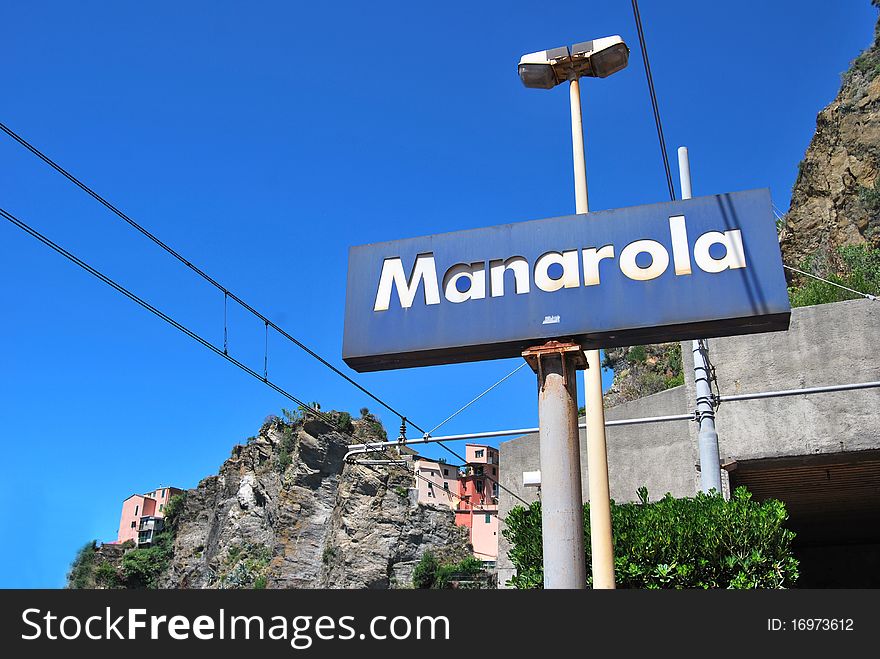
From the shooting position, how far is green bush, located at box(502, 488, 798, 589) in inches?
372

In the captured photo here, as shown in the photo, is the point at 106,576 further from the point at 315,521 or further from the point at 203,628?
the point at 203,628

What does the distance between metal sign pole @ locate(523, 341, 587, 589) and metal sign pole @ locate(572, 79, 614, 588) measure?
91 cm

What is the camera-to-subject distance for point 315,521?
75.4 metres

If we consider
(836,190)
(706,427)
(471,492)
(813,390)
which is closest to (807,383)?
(813,390)

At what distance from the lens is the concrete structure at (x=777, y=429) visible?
44.3 feet

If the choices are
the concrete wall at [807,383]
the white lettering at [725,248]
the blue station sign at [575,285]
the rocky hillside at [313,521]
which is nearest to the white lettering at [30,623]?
the blue station sign at [575,285]

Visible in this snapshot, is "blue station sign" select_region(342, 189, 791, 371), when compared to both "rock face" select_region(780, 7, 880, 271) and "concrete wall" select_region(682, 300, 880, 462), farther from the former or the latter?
"rock face" select_region(780, 7, 880, 271)

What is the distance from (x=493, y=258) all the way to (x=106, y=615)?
4526mm

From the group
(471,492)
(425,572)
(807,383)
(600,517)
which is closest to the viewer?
(600,517)

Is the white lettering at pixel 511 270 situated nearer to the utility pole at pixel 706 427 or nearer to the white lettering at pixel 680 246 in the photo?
the white lettering at pixel 680 246

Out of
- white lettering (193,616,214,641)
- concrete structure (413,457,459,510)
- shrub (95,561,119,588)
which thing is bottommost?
shrub (95,561,119,588)

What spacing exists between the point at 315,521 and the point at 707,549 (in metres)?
69.4

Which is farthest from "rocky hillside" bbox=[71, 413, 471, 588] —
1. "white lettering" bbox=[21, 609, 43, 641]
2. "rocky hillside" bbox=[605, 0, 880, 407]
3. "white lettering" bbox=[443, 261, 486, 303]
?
"white lettering" bbox=[21, 609, 43, 641]

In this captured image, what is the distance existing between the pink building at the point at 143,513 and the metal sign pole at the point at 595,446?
11165 cm
